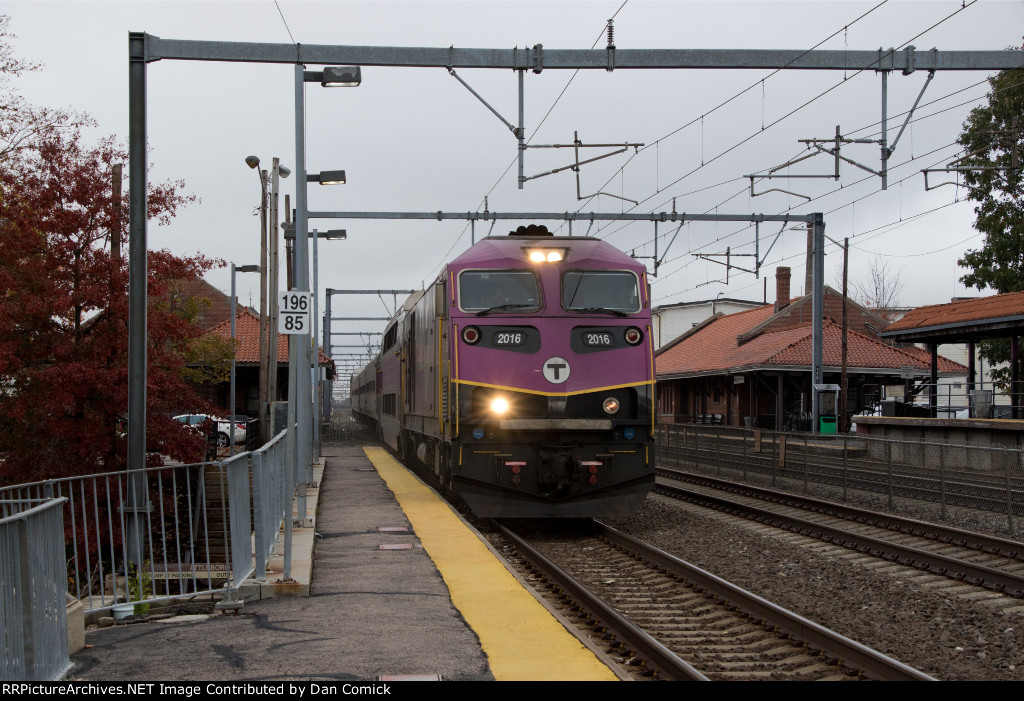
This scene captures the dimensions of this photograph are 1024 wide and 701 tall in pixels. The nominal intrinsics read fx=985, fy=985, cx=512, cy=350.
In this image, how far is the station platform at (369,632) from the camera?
6461mm

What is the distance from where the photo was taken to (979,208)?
38812 millimetres

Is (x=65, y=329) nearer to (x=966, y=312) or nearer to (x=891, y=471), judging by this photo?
(x=891, y=471)

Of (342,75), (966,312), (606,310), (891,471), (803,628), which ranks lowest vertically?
(803,628)

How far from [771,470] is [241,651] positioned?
17.2 m

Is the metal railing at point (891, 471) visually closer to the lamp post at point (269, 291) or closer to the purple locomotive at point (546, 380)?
the purple locomotive at point (546, 380)

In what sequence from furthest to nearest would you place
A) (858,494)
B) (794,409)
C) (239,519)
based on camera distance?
(794,409) → (858,494) → (239,519)

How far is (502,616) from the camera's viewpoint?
8172 millimetres

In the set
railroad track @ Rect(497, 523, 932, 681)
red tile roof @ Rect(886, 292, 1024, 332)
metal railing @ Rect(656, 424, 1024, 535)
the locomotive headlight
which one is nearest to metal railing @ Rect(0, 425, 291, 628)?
the locomotive headlight

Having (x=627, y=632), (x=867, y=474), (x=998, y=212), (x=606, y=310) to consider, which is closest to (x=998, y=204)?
(x=998, y=212)

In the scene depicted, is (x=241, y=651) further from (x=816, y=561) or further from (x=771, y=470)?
(x=771, y=470)

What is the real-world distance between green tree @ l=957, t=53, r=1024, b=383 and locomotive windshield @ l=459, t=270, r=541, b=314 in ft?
93.1

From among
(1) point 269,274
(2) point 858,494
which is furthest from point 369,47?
(1) point 269,274

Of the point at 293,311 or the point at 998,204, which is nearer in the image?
the point at 293,311

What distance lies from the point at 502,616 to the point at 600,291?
22.2ft
